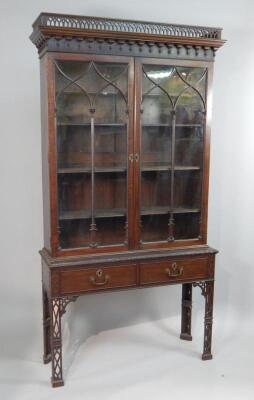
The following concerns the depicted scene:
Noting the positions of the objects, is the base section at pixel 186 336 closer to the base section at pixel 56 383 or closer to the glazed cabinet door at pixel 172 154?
the glazed cabinet door at pixel 172 154

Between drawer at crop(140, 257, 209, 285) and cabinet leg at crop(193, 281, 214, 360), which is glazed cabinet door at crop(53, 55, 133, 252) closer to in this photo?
drawer at crop(140, 257, 209, 285)

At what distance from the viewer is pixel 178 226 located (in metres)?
2.54

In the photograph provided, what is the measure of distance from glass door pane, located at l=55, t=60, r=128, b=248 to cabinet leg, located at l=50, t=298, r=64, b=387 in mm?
328

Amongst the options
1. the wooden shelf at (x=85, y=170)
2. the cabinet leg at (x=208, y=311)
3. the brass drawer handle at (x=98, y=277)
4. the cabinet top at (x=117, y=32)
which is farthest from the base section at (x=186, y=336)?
the cabinet top at (x=117, y=32)

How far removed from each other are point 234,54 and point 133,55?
105 centimetres

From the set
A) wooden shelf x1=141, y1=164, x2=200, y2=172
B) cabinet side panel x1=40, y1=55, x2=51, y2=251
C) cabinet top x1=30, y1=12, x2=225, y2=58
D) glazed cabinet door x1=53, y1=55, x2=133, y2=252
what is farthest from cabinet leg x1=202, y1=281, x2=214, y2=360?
cabinet top x1=30, y1=12, x2=225, y2=58

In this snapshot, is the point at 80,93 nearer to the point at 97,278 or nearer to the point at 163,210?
the point at 163,210

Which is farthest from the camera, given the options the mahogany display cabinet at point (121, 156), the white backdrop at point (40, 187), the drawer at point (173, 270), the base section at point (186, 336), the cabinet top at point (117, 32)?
the base section at point (186, 336)

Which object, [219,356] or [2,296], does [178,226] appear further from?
[2,296]

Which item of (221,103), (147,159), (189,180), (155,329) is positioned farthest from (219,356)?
(221,103)

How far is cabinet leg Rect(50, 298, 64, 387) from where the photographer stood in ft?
7.48

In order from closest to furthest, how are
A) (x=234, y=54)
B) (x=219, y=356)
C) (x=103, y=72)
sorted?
(x=103, y=72), (x=219, y=356), (x=234, y=54)

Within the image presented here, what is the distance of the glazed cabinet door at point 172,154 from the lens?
238 centimetres

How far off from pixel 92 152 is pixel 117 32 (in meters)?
0.62
